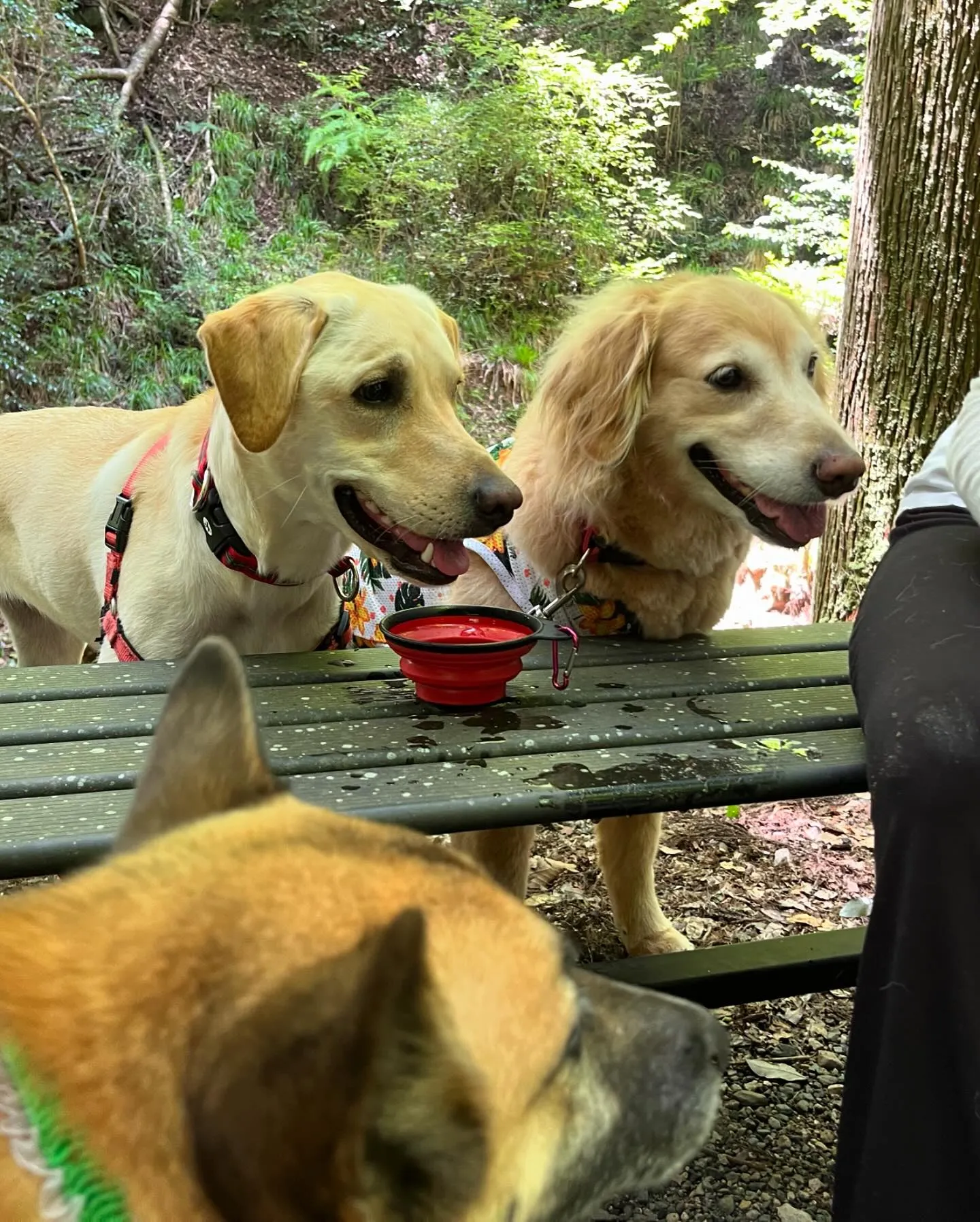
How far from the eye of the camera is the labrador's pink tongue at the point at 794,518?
217cm

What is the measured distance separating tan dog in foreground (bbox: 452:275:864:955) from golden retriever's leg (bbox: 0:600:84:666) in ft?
5.23

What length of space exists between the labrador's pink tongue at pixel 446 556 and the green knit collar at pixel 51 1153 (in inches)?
55.4

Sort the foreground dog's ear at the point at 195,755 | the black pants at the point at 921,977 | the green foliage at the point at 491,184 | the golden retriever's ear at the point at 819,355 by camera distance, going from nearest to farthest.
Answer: the foreground dog's ear at the point at 195,755 → the black pants at the point at 921,977 → the golden retriever's ear at the point at 819,355 → the green foliage at the point at 491,184

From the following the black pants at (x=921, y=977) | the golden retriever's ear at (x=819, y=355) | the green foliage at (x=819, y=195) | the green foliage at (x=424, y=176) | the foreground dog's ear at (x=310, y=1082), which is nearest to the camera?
the foreground dog's ear at (x=310, y=1082)

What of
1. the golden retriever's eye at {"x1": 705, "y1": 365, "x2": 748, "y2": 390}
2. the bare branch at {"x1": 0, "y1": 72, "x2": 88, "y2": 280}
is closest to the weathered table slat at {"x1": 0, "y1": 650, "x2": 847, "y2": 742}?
the golden retriever's eye at {"x1": 705, "y1": 365, "x2": 748, "y2": 390}

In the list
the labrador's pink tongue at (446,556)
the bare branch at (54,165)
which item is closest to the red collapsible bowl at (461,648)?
the labrador's pink tongue at (446,556)

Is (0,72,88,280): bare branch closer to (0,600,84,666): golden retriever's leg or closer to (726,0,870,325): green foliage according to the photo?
(0,600,84,666): golden retriever's leg

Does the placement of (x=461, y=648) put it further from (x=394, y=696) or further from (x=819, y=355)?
(x=819, y=355)

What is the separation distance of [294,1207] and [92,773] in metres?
0.98

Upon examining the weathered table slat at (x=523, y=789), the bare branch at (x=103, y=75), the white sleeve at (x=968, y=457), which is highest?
the bare branch at (x=103, y=75)

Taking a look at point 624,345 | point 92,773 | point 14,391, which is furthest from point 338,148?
point 92,773

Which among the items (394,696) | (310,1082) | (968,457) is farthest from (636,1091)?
(968,457)

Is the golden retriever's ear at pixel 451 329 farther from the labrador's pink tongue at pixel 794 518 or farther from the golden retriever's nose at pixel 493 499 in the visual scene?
the labrador's pink tongue at pixel 794 518

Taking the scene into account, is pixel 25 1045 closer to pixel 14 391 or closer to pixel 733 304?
pixel 733 304
